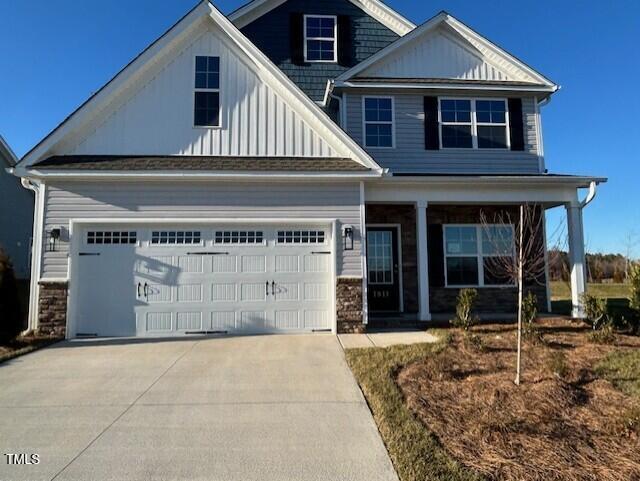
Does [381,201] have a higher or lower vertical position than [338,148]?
lower

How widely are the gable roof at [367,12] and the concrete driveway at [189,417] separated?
1018cm

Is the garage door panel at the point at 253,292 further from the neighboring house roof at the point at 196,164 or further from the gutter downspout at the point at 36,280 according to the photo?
the gutter downspout at the point at 36,280

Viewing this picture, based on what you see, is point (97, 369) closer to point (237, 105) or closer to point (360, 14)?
point (237, 105)

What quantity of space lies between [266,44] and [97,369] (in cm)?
1034

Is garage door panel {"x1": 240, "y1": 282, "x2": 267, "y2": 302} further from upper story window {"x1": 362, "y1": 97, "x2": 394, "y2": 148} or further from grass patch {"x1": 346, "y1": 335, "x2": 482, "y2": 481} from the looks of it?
upper story window {"x1": 362, "y1": 97, "x2": 394, "y2": 148}

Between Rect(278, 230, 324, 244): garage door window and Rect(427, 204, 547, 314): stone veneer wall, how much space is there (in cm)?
356

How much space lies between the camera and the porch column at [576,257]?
34.0 feet

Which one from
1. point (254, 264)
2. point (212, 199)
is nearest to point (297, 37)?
point (212, 199)

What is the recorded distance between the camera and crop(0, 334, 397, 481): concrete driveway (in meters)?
3.77

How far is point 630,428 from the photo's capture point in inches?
175

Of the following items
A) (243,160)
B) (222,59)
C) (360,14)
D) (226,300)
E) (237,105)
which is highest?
(360,14)

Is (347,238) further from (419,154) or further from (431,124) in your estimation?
(431,124)

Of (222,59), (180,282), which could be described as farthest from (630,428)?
(222,59)

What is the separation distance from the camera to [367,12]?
13539mm
